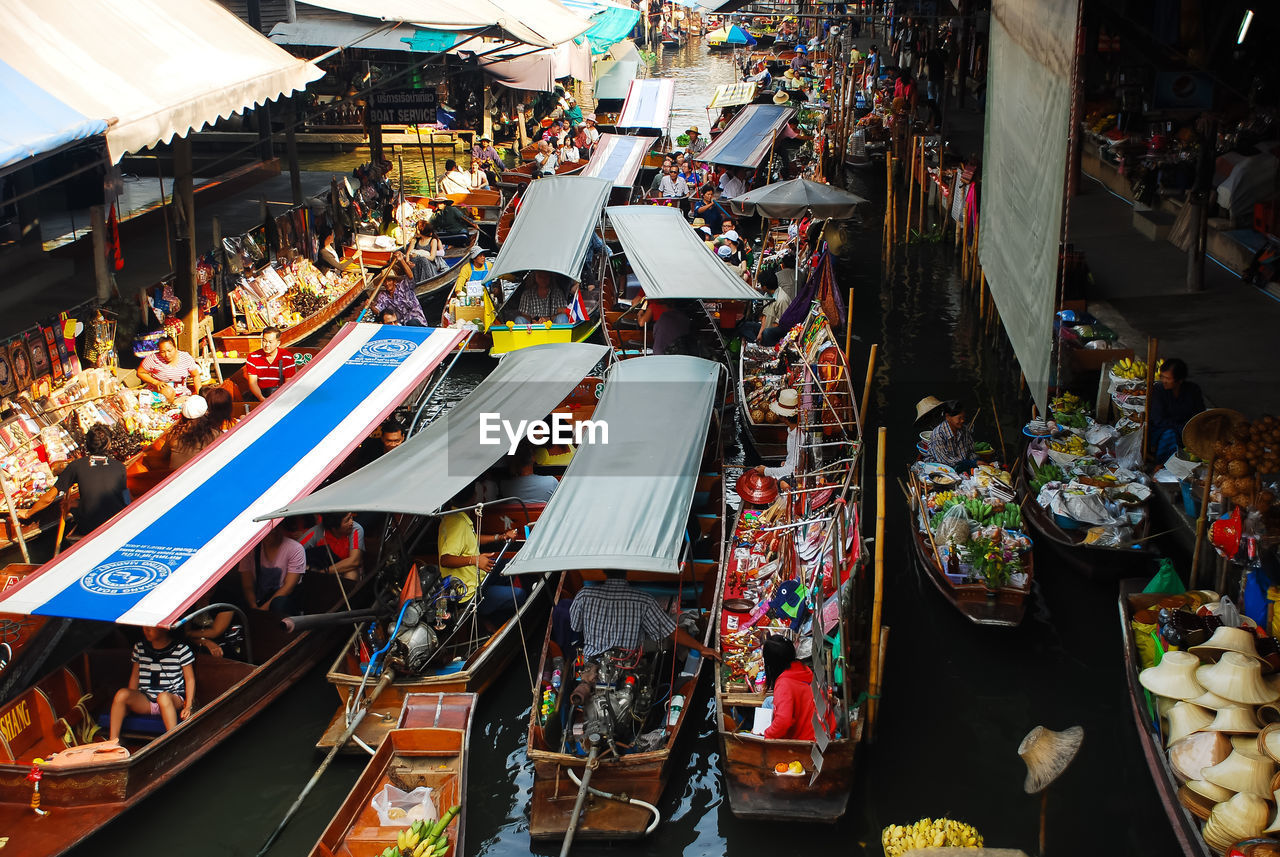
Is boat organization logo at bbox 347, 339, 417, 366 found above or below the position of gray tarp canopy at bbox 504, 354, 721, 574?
above

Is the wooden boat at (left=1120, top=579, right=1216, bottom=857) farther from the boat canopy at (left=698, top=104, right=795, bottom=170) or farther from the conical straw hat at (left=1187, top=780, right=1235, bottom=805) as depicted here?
the boat canopy at (left=698, top=104, right=795, bottom=170)

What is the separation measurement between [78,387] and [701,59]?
48.1 meters

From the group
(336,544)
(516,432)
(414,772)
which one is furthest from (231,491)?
(414,772)

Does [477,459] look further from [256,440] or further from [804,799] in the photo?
[804,799]

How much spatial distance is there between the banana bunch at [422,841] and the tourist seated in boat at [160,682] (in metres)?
2.02

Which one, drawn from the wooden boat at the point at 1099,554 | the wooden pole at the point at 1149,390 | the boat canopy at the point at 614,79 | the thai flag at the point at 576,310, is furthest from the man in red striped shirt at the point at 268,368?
the boat canopy at the point at 614,79

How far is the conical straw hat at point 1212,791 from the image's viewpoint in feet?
19.1

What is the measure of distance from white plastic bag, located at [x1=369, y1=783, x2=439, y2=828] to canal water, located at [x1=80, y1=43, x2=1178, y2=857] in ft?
2.03

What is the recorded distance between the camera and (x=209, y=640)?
7.87 meters

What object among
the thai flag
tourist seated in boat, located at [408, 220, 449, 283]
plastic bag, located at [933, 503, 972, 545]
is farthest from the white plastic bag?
tourist seated in boat, located at [408, 220, 449, 283]

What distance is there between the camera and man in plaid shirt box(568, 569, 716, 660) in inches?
295

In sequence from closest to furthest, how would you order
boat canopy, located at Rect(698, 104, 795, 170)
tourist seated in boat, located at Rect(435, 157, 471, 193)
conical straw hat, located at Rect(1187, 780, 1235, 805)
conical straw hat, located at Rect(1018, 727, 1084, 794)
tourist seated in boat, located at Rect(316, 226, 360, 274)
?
conical straw hat, located at Rect(1018, 727, 1084, 794)
conical straw hat, located at Rect(1187, 780, 1235, 805)
tourist seated in boat, located at Rect(316, 226, 360, 274)
tourist seated in boat, located at Rect(435, 157, 471, 193)
boat canopy, located at Rect(698, 104, 795, 170)

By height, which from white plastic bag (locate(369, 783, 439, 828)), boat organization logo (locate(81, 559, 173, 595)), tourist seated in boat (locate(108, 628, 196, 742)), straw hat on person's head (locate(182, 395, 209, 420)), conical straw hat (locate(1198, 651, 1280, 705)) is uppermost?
straw hat on person's head (locate(182, 395, 209, 420))

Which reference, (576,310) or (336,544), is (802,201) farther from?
(336,544)
